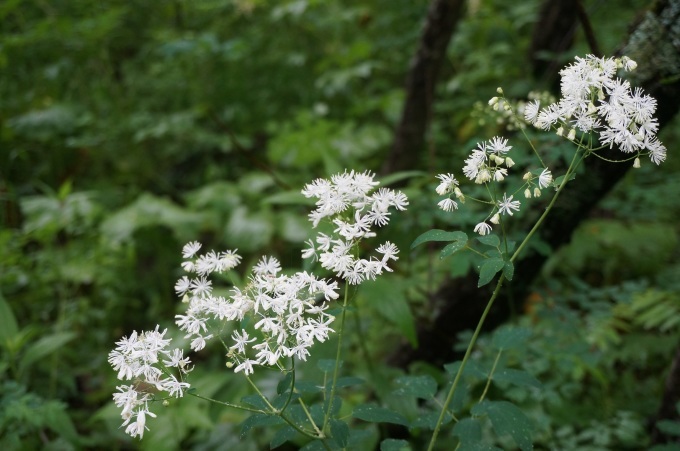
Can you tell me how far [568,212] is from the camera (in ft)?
5.79

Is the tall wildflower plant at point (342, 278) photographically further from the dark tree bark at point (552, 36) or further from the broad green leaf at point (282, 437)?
the dark tree bark at point (552, 36)

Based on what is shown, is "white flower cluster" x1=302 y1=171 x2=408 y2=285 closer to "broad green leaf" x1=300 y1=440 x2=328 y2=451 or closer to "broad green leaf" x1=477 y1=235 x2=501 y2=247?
"broad green leaf" x1=477 y1=235 x2=501 y2=247

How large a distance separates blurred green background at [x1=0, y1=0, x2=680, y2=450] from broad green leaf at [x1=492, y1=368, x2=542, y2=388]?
1.51 feet

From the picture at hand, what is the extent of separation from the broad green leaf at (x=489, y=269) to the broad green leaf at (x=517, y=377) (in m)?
0.38

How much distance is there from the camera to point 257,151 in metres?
4.67

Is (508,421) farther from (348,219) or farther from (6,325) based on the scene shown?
(6,325)

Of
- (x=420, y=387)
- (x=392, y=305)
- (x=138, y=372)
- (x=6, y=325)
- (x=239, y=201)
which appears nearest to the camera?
(x=138, y=372)

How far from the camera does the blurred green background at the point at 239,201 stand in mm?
2008

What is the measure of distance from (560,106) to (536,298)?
2242 millimetres

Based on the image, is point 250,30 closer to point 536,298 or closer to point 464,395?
point 536,298

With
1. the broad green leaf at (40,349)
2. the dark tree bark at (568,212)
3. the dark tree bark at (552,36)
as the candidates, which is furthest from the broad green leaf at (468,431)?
the dark tree bark at (552,36)

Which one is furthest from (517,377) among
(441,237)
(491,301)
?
(441,237)

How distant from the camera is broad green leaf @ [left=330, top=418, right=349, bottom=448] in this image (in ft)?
3.13

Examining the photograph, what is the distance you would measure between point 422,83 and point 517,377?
223cm
